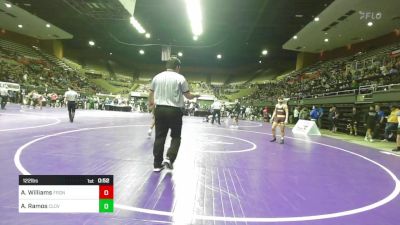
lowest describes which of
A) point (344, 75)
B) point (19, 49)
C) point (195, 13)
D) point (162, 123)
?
point (162, 123)

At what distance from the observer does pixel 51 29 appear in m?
35.2

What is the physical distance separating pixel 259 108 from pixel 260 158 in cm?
3380

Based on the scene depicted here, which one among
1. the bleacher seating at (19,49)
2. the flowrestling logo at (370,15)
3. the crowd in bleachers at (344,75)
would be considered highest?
the flowrestling logo at (370,15)

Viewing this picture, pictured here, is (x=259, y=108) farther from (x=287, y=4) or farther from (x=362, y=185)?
(x=362, y=185)

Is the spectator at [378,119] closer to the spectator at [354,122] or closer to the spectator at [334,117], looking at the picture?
the spectator at [354,122]

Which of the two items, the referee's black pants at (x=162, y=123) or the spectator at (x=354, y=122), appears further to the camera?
the spectator at (x=354, y=122)

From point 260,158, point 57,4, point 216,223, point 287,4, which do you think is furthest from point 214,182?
point 57,4

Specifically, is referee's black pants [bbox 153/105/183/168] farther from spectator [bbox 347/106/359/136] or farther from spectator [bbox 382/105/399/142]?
spectator [bbox 347/106/359/136]

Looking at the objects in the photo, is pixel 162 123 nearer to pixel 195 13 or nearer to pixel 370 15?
pixel 195 13

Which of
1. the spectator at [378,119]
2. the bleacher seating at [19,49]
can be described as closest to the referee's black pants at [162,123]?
the spectator at [378,119]
